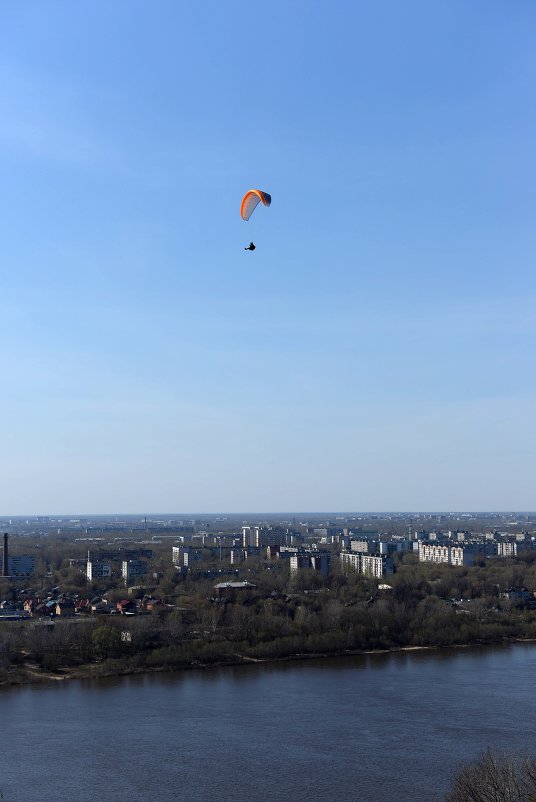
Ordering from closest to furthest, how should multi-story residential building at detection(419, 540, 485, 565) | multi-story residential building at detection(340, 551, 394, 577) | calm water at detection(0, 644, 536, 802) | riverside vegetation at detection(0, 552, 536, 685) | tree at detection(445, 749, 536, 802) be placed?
tree at detection(445, 749, 536, 802)
calm water at detection(0, 644, 536, 802)
riverside vegetation at detection(0, 552, 536, 685)
multi-story residential building at detection(340, 551, 394, 577)
multi-story residential building at detection(419, 540, 485, 565)

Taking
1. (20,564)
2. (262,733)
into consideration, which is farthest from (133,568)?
(262,733)

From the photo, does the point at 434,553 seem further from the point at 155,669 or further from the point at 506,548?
the point at 155,669

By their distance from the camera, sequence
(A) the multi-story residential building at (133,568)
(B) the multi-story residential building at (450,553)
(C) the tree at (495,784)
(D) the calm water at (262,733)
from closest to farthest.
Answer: (C) the tree at (495,784) < (D) the calm water at (262,733) < (A) the multi-story residential building at (133,568) < (B) the multi-story residential building at (450,553)

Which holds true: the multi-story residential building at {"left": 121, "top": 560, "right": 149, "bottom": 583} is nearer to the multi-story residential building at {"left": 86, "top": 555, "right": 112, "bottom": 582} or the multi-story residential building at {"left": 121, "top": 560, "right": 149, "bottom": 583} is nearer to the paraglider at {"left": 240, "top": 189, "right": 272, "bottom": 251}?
the multi-story residential building at {"left": 86, "top": 555, "right": 112, "bottom": 582}

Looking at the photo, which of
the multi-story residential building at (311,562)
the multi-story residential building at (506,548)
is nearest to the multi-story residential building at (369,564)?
the multi-story residential building at (311,562)

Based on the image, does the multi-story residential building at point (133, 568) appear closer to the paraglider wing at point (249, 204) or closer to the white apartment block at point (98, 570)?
the white apartment block at point (98, 570)

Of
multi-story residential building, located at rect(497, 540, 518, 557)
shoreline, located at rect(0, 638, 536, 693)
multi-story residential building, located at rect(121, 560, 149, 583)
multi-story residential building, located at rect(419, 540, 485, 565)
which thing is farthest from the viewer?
multi-story residential building, located at rect(497, 540, 518, 557)

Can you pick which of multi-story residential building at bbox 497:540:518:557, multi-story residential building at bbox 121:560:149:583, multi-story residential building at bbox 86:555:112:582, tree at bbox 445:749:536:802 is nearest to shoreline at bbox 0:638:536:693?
tree at bbox 445:749:536:802
